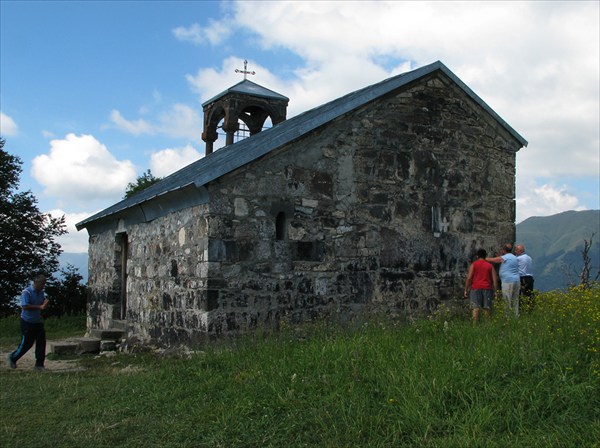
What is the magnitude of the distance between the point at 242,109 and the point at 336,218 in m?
9.73

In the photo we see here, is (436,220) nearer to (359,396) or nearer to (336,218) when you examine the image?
(336,218)

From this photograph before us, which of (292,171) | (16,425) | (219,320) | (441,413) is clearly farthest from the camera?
(292,171)

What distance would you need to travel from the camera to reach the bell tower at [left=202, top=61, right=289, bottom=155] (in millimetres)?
18000

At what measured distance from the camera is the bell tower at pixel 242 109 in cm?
1800

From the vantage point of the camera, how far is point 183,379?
262 inches

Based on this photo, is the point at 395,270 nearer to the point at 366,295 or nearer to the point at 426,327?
the point at 366,295

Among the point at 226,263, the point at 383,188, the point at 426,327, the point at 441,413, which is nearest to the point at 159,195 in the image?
the point at 226,263

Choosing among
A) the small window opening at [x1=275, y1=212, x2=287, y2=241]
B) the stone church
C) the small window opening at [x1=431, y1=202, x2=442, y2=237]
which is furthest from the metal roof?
the small window opening at [x1=275, y1=212, x2=287, y2=241]

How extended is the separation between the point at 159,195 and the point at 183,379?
12.5ft

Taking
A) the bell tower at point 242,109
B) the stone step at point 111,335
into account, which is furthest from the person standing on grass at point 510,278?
the bell tower at point 242,109

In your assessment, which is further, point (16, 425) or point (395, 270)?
point (395, 270)

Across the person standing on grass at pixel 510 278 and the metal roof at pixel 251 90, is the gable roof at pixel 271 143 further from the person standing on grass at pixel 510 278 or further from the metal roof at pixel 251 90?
the metal roof at pixel 251 90

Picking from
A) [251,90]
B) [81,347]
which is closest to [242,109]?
[251,90]

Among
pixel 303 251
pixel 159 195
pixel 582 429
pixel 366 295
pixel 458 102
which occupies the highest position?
pixel 458 102
